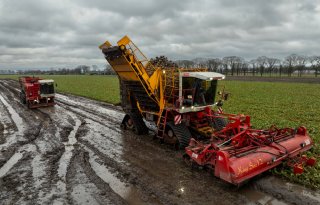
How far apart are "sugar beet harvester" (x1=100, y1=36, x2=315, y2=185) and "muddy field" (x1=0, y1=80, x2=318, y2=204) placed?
1.52 feet

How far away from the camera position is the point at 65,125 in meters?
14.0

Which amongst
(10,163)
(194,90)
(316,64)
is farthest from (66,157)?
(316,64)

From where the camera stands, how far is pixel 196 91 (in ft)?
31.2

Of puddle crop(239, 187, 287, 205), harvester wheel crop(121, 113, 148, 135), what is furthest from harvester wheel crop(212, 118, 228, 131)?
puddle crop(239, 187, 287, 205)

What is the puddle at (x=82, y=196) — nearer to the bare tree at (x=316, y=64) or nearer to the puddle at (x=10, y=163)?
the puddle at (x=10, y=163)

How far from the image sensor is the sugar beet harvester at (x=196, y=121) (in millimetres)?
6773

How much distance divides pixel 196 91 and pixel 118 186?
4.36 m

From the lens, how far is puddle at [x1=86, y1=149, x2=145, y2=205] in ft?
20.0

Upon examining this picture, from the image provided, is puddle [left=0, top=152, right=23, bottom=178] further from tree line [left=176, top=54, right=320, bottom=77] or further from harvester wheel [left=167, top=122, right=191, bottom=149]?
tree line [left=176, top=54, right=320, bottom=77]

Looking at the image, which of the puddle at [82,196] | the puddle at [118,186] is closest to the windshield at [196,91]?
the puddle at [118,186]

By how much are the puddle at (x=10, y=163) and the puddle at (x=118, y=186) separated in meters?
2.42

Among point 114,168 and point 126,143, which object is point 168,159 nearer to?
point 114,168

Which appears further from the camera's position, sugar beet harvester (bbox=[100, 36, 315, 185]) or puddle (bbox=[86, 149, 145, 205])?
sugar beet harvester (bbox=[100, 36, 315, 185])

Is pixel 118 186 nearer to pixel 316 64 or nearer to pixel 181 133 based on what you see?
pixel 181 133
